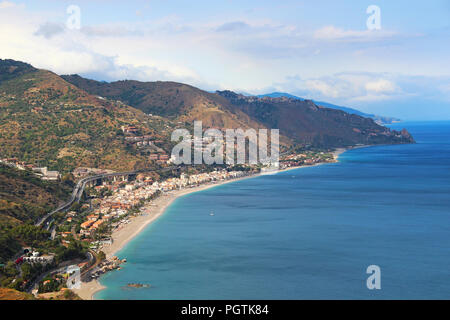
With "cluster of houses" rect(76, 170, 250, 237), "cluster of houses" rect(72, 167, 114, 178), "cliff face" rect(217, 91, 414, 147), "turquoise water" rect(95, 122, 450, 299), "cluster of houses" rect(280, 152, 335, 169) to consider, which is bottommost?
"turquoise water" rect(95, 122, 450, 299)

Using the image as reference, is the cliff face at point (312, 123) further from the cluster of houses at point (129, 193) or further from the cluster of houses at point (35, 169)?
the cluster of houses at point (35, 169)

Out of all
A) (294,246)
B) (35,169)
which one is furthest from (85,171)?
(294,246)

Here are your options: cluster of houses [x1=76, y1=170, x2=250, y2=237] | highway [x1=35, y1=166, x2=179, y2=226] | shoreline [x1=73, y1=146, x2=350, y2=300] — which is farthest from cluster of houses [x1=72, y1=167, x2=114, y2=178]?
shoreline [x1=73, y1=146, x2=350, y2=300]

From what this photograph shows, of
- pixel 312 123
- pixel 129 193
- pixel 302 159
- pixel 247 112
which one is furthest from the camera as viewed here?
pixel 247 112

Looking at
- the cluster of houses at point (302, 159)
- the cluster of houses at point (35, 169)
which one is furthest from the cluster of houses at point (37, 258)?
the cluster of houses at point (302, 159)

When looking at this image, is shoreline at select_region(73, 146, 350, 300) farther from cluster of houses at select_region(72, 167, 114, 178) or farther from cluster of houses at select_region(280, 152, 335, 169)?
cluster of houses at select_region(280, 152, 335, 169)

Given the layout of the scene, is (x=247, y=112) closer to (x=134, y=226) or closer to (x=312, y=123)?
(x=312, y=123)

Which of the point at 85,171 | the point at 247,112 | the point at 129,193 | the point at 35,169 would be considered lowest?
the point at 129,193
